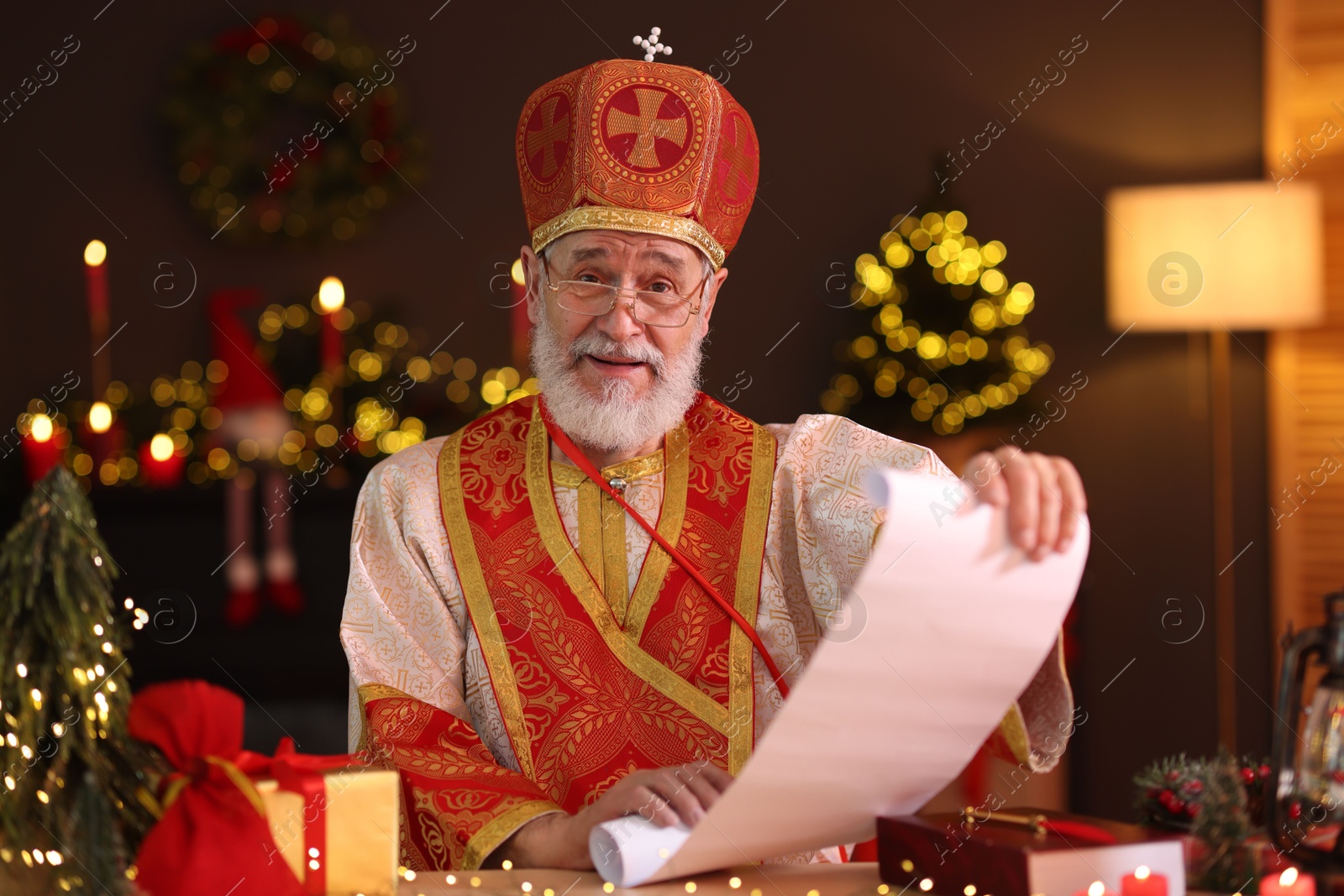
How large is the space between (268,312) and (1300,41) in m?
3.75

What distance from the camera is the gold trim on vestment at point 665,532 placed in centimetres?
185

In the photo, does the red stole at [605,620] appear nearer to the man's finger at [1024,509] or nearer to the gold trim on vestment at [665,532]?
the gold trim on vestment at [665,532]

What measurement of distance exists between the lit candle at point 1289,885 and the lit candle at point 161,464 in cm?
370

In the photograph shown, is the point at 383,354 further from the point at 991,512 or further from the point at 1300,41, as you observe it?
the point at 991,512

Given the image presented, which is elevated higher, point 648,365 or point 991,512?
point 648,365

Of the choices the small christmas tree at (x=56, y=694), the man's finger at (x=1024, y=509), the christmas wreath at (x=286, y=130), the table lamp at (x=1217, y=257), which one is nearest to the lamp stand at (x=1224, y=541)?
the table lamp at (x=1217, y=257)

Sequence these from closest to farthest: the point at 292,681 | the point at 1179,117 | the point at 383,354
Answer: the point at 292,681 → the point at 383,354 → the point at 1179,117

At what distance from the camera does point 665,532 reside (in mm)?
1916

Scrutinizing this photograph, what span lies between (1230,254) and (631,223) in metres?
2.96

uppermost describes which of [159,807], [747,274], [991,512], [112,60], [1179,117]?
[112,60]

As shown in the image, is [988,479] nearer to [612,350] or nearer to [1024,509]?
[1024,509]

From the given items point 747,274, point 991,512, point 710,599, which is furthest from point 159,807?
point 747,274

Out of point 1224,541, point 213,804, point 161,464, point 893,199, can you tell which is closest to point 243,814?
point 213,804

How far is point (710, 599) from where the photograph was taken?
1863 millimetres
